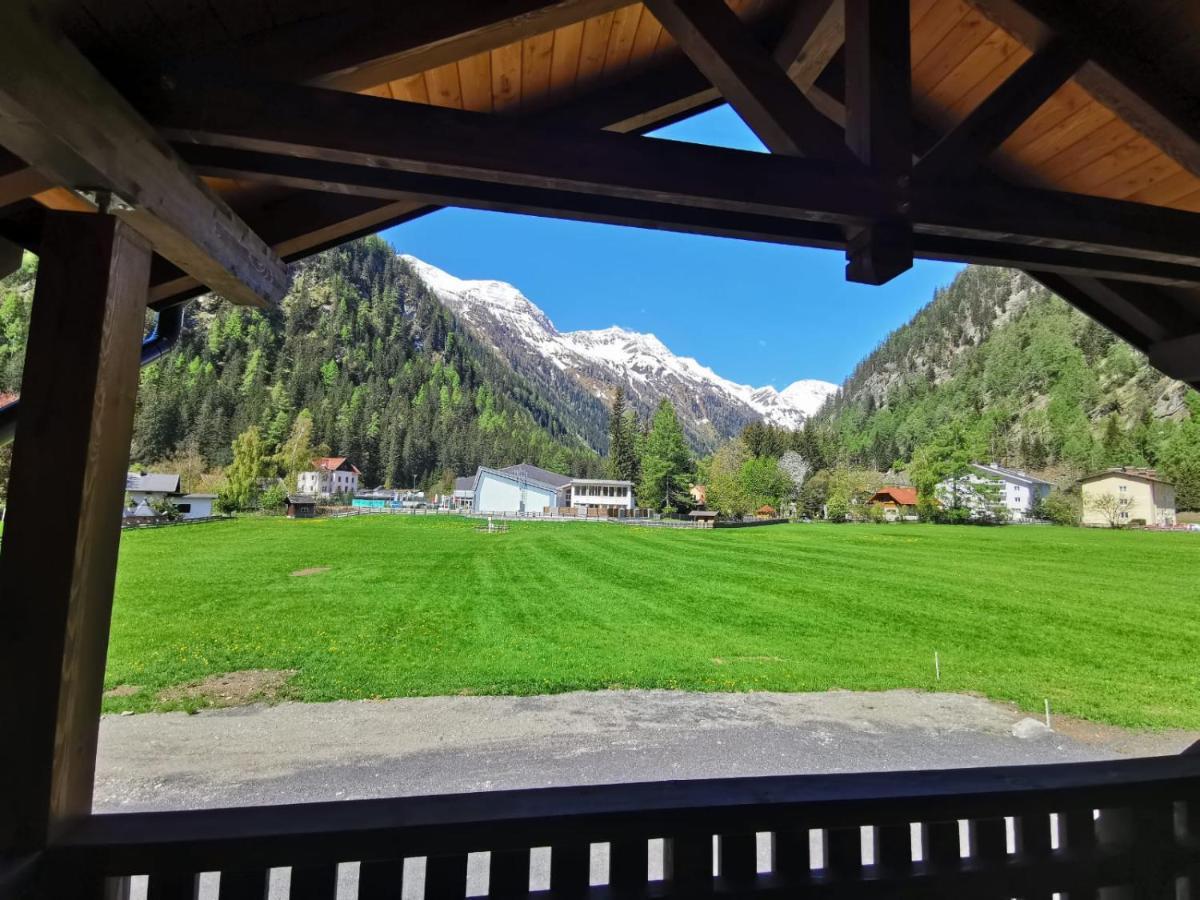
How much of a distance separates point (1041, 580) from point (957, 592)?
303 centimetres

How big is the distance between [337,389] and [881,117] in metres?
42.8

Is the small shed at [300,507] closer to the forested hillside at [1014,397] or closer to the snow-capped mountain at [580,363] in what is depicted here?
the forested hillside at [1014,397]

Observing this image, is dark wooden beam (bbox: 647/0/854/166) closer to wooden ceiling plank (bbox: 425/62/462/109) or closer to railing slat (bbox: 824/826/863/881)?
wooden ceiling plank (bbox: 425/62/462/109)

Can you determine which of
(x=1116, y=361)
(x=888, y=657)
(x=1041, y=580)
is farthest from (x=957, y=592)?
(x=1116, y=361)

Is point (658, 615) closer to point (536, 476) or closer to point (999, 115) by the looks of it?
point (999, 115)

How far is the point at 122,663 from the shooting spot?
9000 millimetres

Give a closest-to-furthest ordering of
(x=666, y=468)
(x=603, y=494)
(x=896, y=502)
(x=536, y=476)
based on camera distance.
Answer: (x=666, y=468) → (x=536, y=476) → (x=896, y=502) → (x=603, y=494)

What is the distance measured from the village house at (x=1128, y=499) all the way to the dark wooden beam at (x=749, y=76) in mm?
30036

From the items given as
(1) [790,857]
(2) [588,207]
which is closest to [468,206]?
(2) [588,207]

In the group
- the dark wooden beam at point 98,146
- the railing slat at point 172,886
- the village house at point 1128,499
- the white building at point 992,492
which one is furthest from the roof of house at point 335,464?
the village house at point 1128,499

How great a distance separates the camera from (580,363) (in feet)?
543

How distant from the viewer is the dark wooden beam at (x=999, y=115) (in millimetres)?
1244

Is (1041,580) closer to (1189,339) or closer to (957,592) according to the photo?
(957,592)

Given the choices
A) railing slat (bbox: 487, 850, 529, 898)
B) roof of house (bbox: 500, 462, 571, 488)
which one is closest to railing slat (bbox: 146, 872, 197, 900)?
railing slat (bbox: 487, 850, 529, 898)
